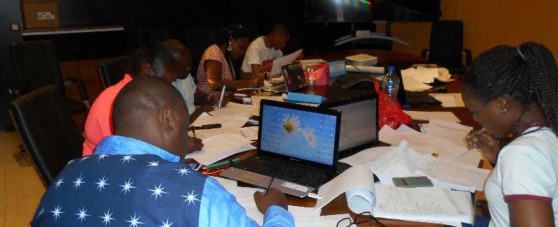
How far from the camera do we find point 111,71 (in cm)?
279

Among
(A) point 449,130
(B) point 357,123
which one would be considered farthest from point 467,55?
(B) point 357,123

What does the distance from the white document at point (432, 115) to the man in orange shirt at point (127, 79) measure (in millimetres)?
1222

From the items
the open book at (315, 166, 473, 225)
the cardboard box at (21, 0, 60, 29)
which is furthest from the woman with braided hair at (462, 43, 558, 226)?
the cardboard box at (21, 0, 60, 29)

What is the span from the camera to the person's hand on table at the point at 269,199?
143cm

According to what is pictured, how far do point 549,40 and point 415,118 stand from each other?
104 inches

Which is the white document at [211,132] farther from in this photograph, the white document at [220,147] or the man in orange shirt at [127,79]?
the man in orange shirt at [127,79]

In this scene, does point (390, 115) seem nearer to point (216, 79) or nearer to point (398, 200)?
point (398, 200)

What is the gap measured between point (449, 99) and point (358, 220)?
157 centimetres

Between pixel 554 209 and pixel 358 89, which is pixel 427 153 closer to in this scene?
pixel 554 209

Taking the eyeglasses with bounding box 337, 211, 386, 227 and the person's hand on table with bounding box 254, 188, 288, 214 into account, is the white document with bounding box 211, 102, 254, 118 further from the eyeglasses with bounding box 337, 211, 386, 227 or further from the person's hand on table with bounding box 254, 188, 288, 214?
the eyeglasses with bounding box 337, 211, 386, 227

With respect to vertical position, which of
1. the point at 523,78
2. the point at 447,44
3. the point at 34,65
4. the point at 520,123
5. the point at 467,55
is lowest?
the point at 467,55

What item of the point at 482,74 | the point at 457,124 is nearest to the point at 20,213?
the point at 457,124

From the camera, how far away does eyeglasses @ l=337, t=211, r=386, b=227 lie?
4.54ft

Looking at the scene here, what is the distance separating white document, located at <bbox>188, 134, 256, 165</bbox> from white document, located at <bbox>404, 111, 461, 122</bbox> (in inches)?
36.7
